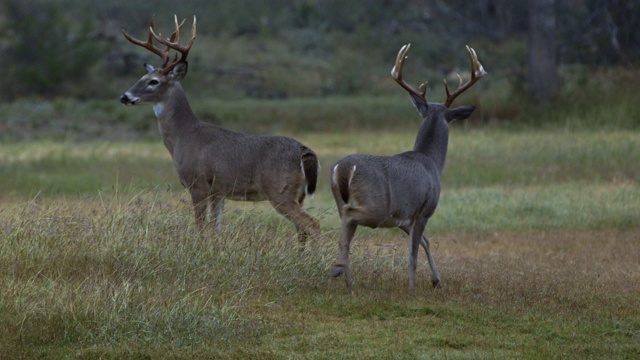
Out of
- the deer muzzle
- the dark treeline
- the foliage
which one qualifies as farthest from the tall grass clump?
the foliage

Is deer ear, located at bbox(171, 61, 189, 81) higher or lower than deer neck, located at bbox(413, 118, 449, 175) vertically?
higher

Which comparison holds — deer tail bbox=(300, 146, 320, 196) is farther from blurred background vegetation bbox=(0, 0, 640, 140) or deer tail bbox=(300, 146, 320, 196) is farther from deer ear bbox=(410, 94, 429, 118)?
blurred background vegetation bbox=(0, 0, 640, 140)

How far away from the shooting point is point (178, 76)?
13672mm

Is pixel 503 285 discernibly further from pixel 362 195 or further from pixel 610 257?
pixel 610 257

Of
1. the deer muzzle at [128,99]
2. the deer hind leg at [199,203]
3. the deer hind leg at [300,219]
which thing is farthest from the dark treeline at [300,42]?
the deer hind leg at [300,219]

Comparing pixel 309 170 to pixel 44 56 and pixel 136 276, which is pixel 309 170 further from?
pixel 44 56

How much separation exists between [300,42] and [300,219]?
28364 millimetres

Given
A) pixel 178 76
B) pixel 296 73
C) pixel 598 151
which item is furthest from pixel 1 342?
pixel 296 73

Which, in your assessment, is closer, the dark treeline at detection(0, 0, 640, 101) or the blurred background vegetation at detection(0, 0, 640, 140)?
the blurred background vegetation at detection(0, 0, 640, 140)

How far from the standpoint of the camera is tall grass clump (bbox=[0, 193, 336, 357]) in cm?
875

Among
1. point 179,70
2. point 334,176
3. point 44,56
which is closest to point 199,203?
point 179,70

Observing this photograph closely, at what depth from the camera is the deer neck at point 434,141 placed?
36.8 ft

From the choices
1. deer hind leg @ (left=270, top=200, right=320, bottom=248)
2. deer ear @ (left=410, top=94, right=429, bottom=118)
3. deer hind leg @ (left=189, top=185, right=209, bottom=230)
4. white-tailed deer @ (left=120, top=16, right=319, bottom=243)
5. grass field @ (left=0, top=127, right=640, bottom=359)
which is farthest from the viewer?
white-tailed deer @ (left=120, top=16, right=319, bottom=243)

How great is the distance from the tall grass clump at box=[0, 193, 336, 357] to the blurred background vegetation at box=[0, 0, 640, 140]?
1417 cm
